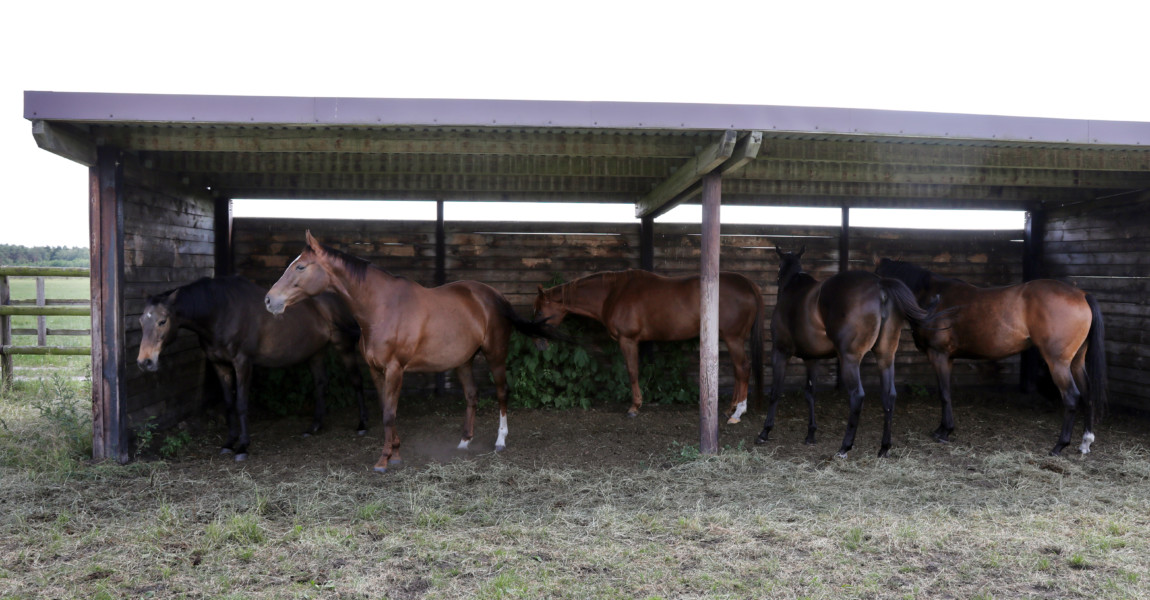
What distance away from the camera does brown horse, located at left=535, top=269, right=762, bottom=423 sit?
6957mm

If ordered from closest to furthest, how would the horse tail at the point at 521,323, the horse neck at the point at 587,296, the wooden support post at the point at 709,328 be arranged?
the wooden support post at the point at 709,328 → the horse tail at the point at 521,323 → the horse neck at the point at 587,296

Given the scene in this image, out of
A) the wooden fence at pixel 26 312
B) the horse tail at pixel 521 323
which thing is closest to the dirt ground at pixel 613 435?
the horse tail at pixel 521 323

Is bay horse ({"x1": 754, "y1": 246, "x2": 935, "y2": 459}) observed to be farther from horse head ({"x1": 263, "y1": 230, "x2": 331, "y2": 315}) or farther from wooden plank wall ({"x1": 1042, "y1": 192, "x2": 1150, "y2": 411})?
horse head ({"x1": 263, "y1": 230, "x2": 331, "y2": 315})

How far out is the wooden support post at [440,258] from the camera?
304 inches

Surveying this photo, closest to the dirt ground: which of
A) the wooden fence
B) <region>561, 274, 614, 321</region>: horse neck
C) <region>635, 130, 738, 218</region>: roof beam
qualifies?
<region>561, 274, 614, 321</region>: horse neck

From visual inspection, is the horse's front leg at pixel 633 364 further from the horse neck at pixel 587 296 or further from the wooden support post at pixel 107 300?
the wooden support post at pixel 107 300

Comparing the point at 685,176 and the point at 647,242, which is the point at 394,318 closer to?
the point at 685,176

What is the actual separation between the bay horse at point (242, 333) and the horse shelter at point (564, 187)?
0.30m

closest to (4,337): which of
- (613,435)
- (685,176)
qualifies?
(613,435)

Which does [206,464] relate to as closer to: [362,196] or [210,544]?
[210,544]

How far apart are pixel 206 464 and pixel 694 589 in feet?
14.0

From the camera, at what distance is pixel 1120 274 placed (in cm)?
718

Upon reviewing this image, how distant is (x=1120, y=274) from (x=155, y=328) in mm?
9854

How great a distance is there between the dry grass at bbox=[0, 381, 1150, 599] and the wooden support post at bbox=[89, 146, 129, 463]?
377 mm
